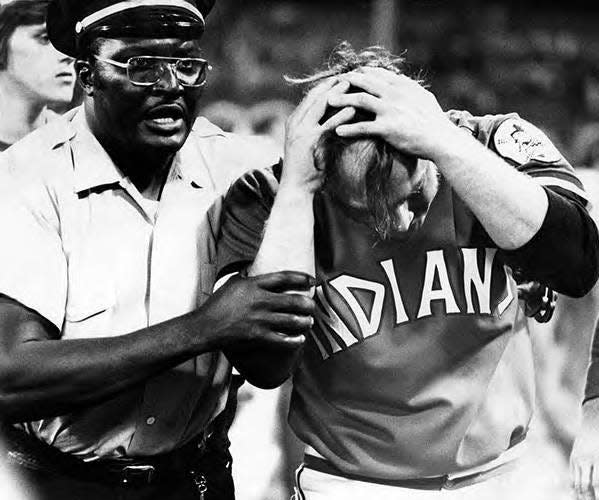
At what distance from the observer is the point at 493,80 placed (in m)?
1.29

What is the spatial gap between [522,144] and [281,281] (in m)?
0.30

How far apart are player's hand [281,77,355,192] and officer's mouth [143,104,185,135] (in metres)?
0.14

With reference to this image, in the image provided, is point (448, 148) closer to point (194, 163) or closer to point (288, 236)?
point (288, 236)

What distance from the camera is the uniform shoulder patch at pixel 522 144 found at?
97 cm

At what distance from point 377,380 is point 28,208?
43 cm

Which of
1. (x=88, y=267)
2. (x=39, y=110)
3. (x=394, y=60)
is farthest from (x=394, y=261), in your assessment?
(x=39, y=110)

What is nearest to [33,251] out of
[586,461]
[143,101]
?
[143,101]

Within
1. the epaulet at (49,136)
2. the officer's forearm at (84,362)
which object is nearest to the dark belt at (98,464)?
the officer's forearm at (84,362)

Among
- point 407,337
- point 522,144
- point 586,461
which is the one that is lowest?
point 586,461

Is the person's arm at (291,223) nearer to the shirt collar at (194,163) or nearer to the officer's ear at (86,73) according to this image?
the shirt collar at (194,163)

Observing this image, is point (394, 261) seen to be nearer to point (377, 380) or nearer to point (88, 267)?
point (377, 380)

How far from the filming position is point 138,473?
1.05m

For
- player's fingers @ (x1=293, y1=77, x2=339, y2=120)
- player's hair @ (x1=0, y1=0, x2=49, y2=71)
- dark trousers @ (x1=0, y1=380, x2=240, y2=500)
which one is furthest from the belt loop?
player's hair @ (x1=0, y1=0, x2=49, y2=71)

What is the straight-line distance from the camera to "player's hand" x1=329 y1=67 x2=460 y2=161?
0.89m
